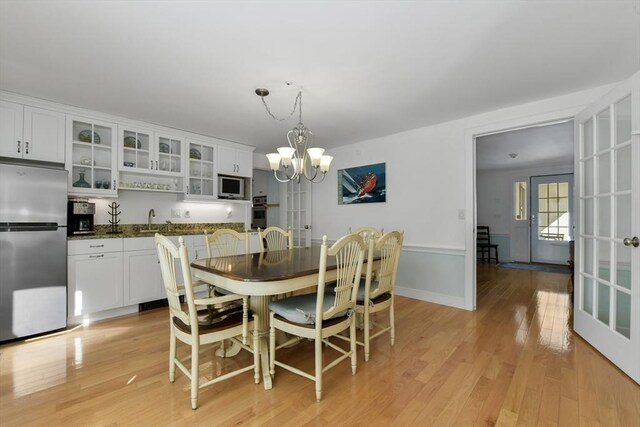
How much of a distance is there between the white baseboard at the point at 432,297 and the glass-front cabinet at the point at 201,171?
3.02 metres

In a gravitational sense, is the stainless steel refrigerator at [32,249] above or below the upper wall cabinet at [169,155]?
below

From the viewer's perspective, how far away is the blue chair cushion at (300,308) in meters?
1.83

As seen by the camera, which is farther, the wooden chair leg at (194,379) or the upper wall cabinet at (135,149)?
the upper wall cabinet at (135,149)

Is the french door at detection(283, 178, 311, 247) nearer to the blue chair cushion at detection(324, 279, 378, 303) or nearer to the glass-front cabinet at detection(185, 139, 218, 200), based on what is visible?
the glass-front cabinet at detection(185, 139, 218, 200)

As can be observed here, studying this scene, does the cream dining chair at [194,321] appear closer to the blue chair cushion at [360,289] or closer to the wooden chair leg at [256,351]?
the wooden chair leg at [256,351]

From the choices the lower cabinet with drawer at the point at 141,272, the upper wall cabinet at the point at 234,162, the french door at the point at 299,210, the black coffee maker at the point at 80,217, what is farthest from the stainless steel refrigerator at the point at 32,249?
the french door at the point at 299,210

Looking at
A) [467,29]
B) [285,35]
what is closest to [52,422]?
[285,35]

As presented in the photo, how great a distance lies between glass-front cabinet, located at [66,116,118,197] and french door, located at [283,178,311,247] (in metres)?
2.73

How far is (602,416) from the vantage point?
5.28ft

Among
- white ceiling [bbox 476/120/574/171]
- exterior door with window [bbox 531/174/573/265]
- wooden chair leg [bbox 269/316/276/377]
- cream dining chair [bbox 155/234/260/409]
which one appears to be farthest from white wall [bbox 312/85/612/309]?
exterior door with window [bbox 531/174/573/265]

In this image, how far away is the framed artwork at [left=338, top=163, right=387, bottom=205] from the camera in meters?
4.31

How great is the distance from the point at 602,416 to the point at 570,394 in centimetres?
20

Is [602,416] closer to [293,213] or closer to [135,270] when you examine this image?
[135,270]

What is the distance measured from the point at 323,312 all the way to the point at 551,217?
7.20 meters
